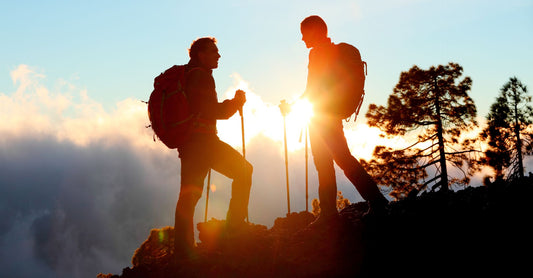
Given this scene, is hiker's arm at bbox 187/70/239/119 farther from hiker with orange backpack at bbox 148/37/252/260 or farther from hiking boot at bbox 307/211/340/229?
hiking boot at bbox 307/211/340/229

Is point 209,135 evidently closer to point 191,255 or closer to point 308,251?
point 191,255

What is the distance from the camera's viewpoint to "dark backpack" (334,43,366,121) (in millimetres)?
5782

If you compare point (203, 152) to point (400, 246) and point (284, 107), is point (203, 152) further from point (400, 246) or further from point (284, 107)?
point (400, 246)

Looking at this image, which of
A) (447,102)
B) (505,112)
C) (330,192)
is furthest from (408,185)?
(330,192)

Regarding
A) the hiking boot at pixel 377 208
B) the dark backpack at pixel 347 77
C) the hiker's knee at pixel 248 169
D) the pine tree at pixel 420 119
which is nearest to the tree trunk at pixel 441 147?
the pine tree at pixel 420 119

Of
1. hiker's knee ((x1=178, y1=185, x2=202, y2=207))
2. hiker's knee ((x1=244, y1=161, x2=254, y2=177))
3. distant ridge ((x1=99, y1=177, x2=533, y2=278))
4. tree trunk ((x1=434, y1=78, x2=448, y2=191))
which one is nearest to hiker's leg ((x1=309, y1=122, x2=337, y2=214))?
distant ridge ((x1=99, y1=177, x2=533, y2=278))

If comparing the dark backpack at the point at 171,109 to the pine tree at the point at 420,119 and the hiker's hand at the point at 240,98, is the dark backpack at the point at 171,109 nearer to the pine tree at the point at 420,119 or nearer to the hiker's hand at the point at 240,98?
the hiker's hand at the point at 240,98

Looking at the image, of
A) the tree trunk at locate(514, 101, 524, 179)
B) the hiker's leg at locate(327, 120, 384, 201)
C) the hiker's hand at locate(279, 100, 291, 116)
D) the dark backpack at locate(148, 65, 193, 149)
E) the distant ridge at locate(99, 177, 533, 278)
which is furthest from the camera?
the tree trunk at locate(514, 101, 524, 179)

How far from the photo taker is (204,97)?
17.1 feet

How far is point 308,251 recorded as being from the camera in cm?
552

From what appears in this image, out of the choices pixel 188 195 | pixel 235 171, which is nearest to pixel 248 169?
pixel 235 171

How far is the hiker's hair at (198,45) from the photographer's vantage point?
5.41m

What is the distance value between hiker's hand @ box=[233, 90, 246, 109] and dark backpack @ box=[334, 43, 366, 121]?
130cm

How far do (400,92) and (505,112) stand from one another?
1032 centimetres
